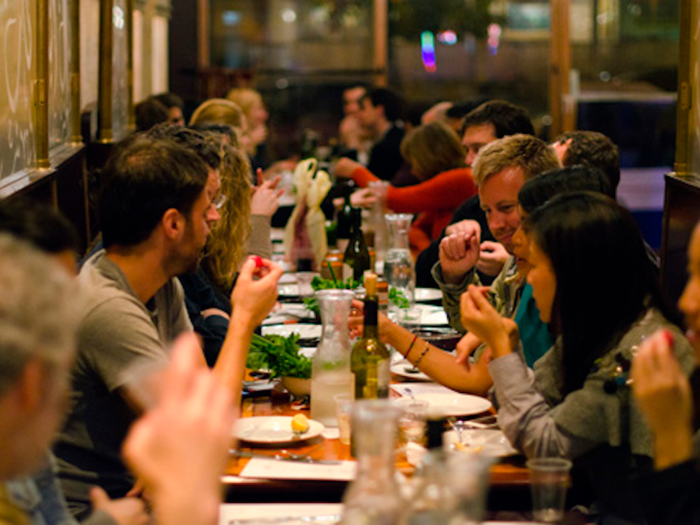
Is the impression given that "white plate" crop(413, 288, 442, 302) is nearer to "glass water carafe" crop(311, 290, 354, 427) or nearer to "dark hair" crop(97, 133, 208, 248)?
"glass water carafe" crop(311, 290, 354, 427)

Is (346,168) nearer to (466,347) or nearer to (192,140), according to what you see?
(192,140)

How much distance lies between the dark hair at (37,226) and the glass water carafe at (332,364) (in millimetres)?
889

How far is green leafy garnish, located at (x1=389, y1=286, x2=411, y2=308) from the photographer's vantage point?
3.49 meters

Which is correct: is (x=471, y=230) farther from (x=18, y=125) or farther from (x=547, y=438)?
(x=18, y=125)

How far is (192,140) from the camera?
3.22m

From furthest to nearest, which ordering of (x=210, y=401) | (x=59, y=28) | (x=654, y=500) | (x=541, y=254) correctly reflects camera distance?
(x=59, y=28) < (x=541, y=254) < (x=654, y=500) < (x=210, y=401)

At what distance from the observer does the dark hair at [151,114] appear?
6693mm

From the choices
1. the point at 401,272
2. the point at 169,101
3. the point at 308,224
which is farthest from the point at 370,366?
the point at 169,101

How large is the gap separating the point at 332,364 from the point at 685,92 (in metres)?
2.35

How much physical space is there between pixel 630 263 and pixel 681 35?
232 cm

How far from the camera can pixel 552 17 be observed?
10.7 meters

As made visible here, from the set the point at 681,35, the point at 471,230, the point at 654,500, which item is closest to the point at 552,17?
the point at 681,35

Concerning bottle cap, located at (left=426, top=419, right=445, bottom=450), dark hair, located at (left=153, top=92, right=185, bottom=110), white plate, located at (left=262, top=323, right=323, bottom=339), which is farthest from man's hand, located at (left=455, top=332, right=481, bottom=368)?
dark hair, located at (left=153, top=92, right=185, bottom=110)

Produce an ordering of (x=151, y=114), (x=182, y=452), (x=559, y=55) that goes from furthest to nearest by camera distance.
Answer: (x=559, y=55) < (x=151, y=114) < (x=182, y=452)
